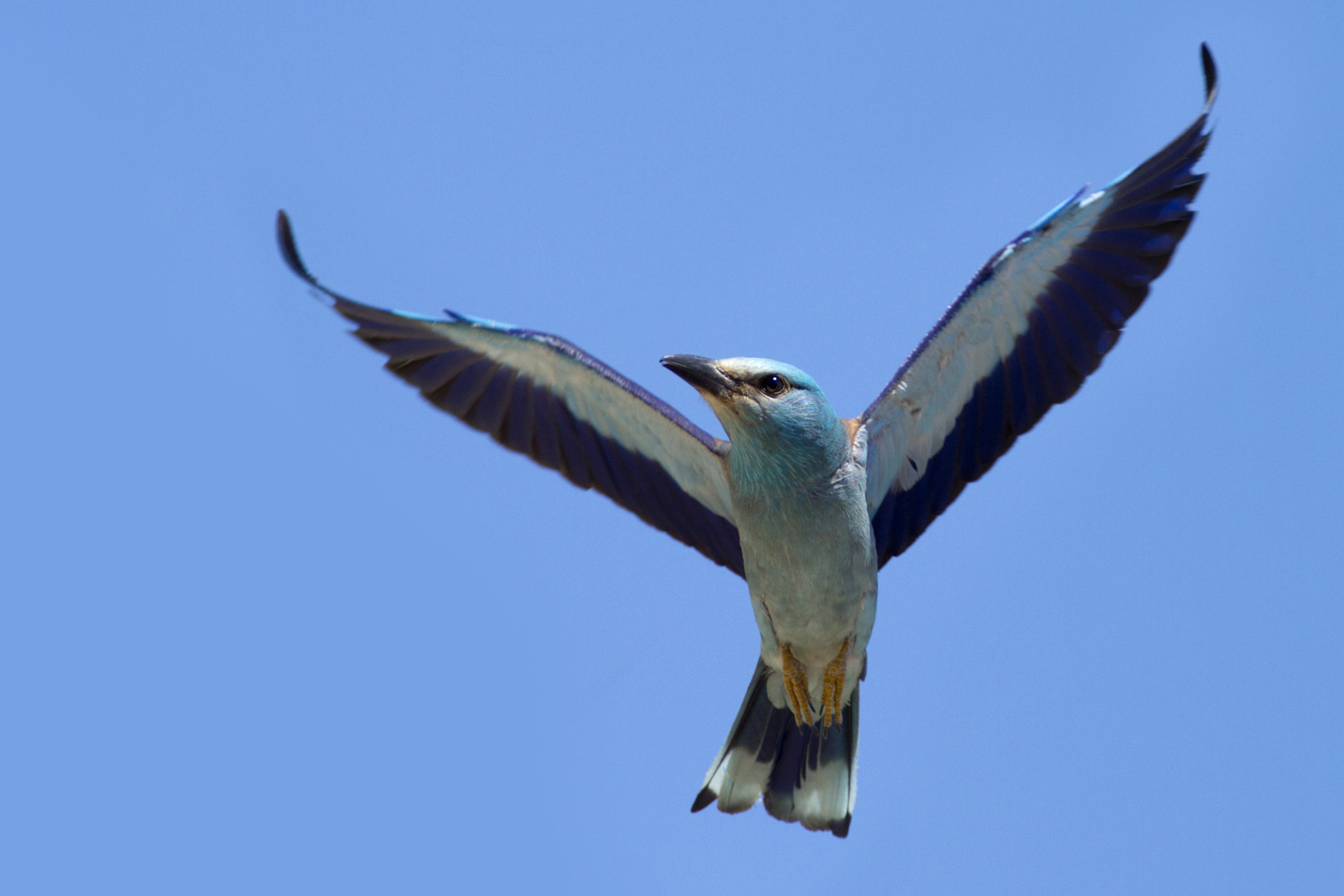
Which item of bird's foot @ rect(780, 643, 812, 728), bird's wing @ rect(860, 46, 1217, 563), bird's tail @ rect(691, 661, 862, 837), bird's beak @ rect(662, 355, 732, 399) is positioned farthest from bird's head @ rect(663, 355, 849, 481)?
bird's tail @ rect(691, 661, 862, 837)

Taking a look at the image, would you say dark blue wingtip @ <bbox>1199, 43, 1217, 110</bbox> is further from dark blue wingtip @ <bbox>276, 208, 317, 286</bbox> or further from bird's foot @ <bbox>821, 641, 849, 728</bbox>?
dark blue wingtip @ <bbox>276, 208, 317, 286</bbox>

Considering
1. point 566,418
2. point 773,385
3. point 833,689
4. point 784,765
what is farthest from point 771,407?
point 784,765

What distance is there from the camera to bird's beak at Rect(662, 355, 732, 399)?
6.98 metres

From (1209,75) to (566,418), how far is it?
3.81 m

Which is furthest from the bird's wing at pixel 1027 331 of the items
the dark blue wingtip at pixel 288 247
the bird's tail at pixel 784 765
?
the dark blue wingtip at pixel 288 247

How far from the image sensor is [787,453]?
7.01 metres

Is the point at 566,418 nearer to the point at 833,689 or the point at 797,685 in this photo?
the point at 797,685

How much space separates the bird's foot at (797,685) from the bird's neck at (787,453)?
933 millimetres

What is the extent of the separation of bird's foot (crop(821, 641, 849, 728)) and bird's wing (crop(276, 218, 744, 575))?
Result: 2.75 ft

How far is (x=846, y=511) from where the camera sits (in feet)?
23.4

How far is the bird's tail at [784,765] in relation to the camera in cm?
779

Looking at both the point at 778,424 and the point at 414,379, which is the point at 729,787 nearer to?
the point at 778,424

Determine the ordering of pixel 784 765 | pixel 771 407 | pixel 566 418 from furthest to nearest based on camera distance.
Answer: pixel 566 418 → pixel 784 765 → pixel 771 407

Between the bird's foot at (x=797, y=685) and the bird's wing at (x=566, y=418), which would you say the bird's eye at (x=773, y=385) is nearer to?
the bird's wing at (x=566, y=418)
